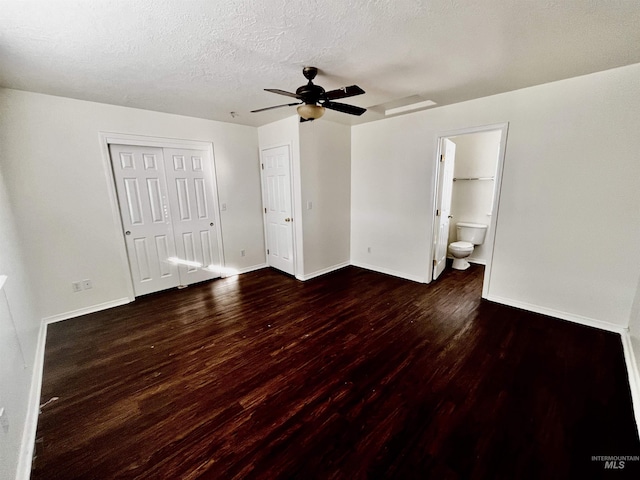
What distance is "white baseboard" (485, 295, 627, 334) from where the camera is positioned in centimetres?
250

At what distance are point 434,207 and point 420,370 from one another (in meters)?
2.25

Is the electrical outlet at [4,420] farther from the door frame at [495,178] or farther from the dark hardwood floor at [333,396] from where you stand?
the door frame at [495,178]

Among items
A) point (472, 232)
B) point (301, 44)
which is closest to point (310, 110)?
point (301, 44)

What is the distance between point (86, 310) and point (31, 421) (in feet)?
5.80

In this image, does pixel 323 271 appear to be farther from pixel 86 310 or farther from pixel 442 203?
pixel 86 310

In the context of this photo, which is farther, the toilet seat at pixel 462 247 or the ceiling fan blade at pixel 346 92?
the toilet seat at pixel 462 247

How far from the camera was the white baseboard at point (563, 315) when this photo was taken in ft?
8.19

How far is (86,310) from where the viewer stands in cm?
304

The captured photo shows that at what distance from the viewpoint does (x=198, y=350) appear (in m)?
2.34

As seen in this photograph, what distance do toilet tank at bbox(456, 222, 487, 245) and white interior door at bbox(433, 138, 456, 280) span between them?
63 cm

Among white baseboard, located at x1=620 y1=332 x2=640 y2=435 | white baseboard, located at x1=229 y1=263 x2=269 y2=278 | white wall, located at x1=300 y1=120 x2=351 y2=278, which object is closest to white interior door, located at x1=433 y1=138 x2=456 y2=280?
white wall, located at x1=300 y1=120 x2=351 y2=278

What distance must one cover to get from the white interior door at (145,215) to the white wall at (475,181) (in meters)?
4.62

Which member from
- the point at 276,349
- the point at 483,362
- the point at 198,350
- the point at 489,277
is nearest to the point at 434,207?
the point at 489,277

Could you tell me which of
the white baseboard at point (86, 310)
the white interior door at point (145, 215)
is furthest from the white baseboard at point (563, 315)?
the white baseboard at point (86, 310)
